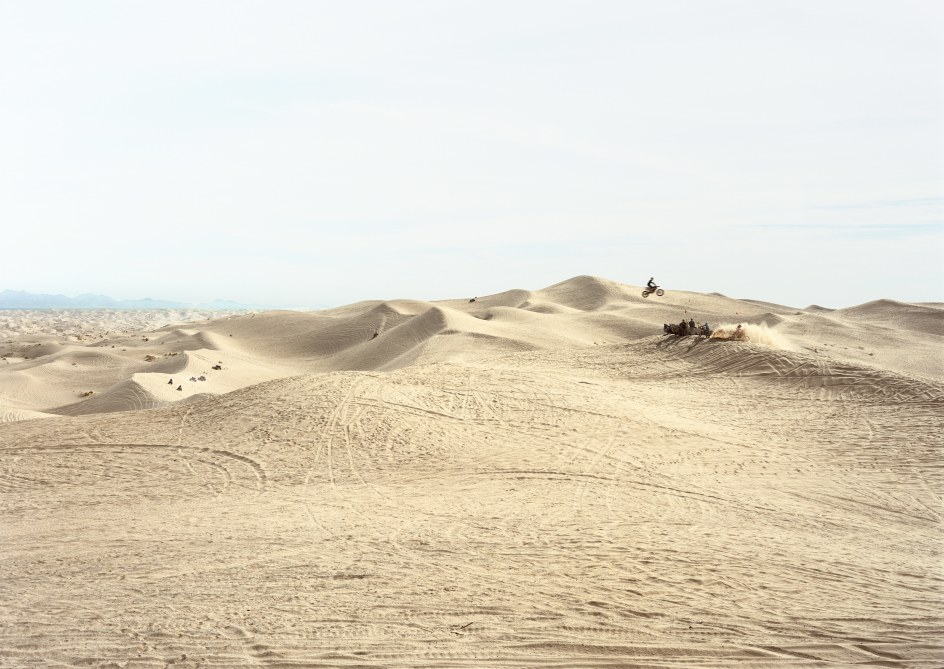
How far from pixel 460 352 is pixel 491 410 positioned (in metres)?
11.1

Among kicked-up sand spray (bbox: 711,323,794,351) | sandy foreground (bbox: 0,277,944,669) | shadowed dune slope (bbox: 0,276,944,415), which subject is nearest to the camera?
sandy foreground (bbox: 0,277,944,669)

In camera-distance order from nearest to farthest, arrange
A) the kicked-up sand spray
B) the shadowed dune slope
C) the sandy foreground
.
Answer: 1. the sandy foreground
2. the kicked-up sand spray
3. the shadowed dune slope

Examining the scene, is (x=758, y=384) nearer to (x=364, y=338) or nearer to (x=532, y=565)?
(x=532, y=565)

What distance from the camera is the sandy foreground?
6.15 meters

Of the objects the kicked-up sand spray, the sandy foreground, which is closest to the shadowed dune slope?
the kicked-up sand spray

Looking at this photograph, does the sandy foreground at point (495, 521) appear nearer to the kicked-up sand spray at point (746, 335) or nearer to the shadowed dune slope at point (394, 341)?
the kicked-up sand spray at point (746, 335)

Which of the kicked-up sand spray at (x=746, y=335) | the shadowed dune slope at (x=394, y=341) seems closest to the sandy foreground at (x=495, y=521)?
the kicked-up sand spray at (x=746, y=335)

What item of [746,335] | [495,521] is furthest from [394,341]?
[495,521]

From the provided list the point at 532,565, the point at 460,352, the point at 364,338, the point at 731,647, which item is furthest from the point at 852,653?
the point at 364,338

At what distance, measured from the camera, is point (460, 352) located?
2592cm

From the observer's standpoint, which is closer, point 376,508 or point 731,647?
point 731,647

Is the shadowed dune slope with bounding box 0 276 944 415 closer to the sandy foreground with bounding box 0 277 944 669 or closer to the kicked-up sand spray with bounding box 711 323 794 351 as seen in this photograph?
the kicked-up sand spray with bounding box 711 323 794 351

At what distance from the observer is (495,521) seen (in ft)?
29.9

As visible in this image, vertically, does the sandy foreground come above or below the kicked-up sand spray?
below
